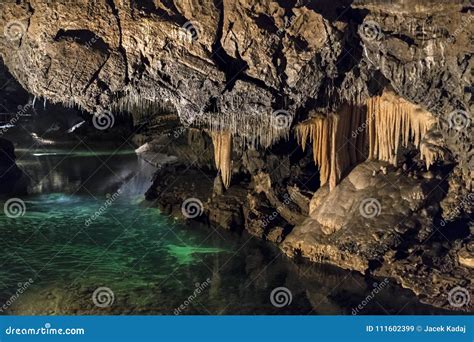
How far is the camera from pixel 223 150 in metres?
18.0

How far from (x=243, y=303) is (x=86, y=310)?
359 centimetres


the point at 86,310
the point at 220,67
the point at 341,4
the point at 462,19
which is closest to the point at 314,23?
the point at 341,4

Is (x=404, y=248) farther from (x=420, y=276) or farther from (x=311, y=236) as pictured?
(x=311, y=236)

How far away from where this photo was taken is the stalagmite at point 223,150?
57.9 ft

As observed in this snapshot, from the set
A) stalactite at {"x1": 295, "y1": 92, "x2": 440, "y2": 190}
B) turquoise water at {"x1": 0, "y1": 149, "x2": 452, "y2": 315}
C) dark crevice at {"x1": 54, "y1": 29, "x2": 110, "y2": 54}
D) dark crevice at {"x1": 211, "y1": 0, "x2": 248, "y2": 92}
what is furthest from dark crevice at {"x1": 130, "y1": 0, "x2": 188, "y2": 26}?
turquoise water at {"x1": 0, "y1": 149, "x2": 452, "y2": 315}

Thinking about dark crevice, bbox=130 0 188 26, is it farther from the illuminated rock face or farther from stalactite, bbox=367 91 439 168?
stalactite, bbox=367 91 439 168

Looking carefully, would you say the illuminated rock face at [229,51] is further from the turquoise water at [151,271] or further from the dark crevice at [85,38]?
the turquoise water at [151,271]

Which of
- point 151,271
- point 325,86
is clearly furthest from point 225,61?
point 151,271

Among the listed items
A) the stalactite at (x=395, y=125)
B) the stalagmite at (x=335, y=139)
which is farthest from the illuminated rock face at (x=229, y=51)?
the stalagmite at (x=335, y=139)

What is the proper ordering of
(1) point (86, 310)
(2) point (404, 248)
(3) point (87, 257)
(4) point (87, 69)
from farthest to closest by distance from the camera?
(3) point (87, 257), (2) point (404, 248), (4) point (87, 69), (1) point (86, 310)

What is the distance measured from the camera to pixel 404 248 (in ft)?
47.6

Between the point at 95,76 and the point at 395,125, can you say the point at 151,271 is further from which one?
the point at 395,125

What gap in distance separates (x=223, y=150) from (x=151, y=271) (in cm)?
546

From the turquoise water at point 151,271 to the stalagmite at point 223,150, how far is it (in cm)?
227
